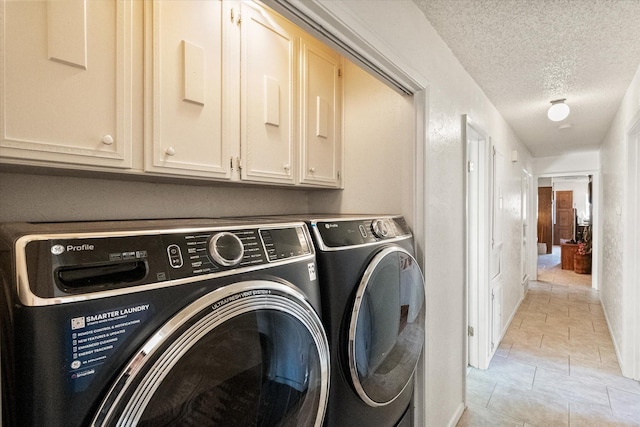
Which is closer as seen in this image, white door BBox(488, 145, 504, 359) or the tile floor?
the tile floor

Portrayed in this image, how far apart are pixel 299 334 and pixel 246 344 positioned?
6.6 inches

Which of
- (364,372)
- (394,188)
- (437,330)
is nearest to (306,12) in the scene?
(394,188)

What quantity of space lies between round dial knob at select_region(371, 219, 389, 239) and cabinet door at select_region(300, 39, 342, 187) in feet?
1.70

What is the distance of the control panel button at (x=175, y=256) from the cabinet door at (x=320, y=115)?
1.07m

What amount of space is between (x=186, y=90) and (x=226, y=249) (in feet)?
2.39

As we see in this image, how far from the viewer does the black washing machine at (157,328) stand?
1.71ft

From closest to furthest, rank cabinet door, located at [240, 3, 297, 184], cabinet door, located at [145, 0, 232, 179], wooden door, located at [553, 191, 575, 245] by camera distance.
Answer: cabinet door, located at [145, 0, 232, 179] → cabinet door, located at [240, 3, 297, 184] → wooden door, located at [553, 191, 575, 245]

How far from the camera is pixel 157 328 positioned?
625mm

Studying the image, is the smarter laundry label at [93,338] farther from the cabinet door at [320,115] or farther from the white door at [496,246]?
the white door at [496,246]

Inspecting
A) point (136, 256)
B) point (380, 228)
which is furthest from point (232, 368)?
point (380, 228)

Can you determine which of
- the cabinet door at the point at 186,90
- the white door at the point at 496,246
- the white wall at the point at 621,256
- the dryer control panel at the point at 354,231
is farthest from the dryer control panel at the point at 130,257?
the white wall at the point at 621,256

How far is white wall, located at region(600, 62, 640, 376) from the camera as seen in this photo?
2637 millimetres

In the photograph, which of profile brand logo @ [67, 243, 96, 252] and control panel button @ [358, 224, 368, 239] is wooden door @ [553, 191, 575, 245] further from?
profile brand logo @ [67, 243, 96, 252]

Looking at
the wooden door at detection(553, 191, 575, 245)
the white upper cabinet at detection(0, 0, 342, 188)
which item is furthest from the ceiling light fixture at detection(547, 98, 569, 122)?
the wooden door at detection(553, 191, 575, 245)
